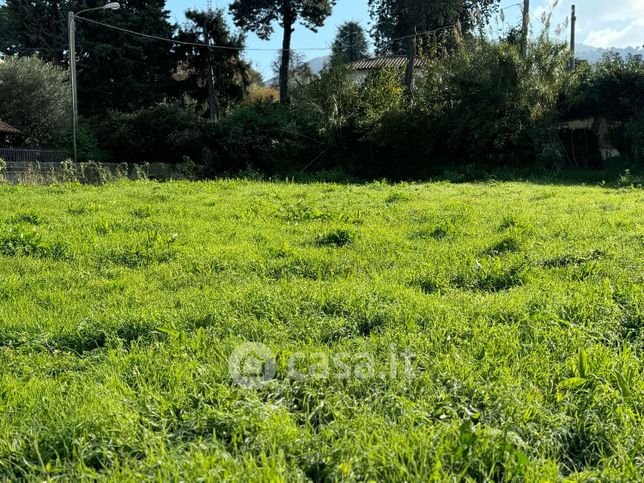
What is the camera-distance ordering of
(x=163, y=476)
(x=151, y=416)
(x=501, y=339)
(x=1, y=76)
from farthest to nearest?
1. (x=1, y=76)
2. (x=501, y=339)
3. (x=151, y=416)
4. (x=163, y=476)

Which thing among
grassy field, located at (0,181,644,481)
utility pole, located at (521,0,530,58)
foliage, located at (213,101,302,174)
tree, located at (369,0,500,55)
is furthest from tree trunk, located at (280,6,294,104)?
grassy field, located at (0,181,644,481)

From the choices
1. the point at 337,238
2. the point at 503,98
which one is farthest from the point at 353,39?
the point at 337,238

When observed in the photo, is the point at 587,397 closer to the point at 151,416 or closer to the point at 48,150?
the point at 151,416

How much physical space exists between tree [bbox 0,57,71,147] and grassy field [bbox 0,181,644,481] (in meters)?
22.3

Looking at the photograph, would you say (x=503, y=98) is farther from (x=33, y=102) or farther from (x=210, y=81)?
(x=33, y=102)

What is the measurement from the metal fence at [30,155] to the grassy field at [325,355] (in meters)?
16.5

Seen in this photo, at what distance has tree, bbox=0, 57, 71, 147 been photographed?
25.9 metres

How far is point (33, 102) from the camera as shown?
26344 millimetres

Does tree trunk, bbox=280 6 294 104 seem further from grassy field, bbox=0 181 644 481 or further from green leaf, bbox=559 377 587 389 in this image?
green leaf, bbox=559 377 587 389

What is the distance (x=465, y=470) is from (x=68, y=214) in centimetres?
847

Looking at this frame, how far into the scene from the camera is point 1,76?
2561cm

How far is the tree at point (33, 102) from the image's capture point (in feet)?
84.8

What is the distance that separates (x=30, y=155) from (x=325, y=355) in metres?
22.6

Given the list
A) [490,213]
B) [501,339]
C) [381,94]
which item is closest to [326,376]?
[501,339]
